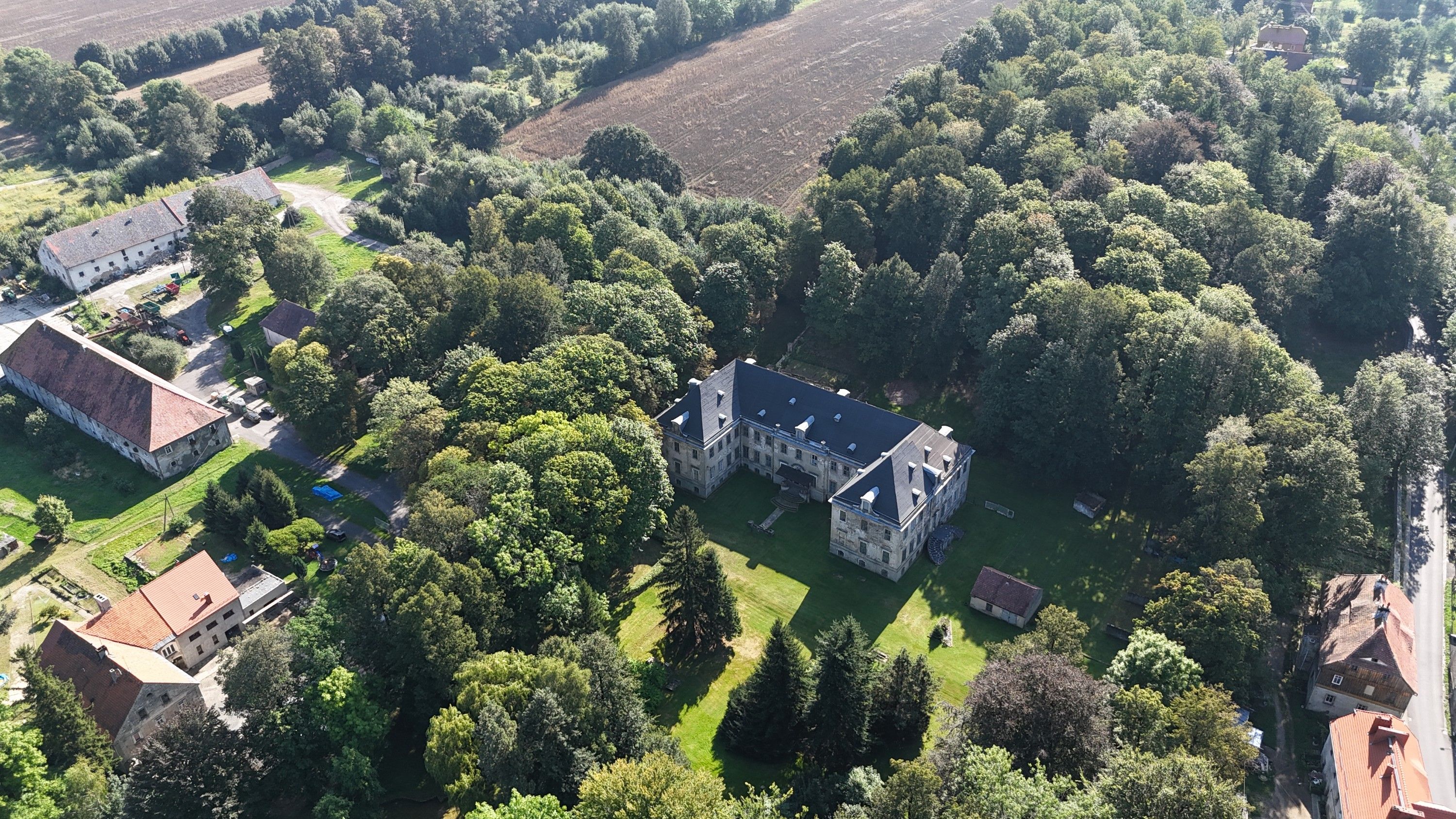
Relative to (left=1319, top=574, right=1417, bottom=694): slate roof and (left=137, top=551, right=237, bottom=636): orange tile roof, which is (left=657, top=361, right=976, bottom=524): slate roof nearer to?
(left=1319, top=574, right=1417, bottom=694): slate roof

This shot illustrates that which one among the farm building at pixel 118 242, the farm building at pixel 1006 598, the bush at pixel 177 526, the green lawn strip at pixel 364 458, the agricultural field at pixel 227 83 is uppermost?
the agricultural field at pixel 227 83

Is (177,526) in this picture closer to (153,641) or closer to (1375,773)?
(153,641)

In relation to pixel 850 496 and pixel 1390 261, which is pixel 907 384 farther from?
pixel 1390 261

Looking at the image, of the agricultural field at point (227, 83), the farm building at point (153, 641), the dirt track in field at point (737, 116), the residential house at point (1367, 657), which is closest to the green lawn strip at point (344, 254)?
the dirt track in field at point (737, 116)

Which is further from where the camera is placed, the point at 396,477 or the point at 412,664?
the point at 396,477

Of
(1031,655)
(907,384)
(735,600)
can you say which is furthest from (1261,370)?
(735,600)

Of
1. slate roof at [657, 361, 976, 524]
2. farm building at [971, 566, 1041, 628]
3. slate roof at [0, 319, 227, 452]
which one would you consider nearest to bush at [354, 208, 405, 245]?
slate roof at [0, 319, 227, 452]

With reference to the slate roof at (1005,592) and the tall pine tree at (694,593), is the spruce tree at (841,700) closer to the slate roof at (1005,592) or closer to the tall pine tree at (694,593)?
the tall pine tree at (694,593)

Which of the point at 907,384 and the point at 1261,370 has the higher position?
the point at 1261,370
